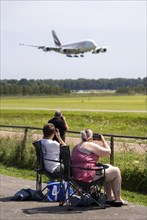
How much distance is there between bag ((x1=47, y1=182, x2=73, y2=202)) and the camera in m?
9.30

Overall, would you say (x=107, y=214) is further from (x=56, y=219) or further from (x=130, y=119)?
(x=130, y=119)

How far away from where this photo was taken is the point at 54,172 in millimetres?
9781

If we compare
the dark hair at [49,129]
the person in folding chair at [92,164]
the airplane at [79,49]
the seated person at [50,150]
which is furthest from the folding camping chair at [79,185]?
the airplane at [79,49]

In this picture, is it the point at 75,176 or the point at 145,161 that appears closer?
the point at 75,176

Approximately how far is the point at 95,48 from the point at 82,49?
9.98ft

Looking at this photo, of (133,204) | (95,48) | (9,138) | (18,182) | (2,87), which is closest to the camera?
(133,204)

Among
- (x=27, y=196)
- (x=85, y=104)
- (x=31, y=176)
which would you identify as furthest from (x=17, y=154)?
(x=85, y=104)

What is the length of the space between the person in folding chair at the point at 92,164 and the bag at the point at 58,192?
1.33ft

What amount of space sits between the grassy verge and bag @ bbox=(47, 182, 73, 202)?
1.60m

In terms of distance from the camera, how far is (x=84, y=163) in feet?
29.9

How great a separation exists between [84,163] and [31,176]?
442 centimetres

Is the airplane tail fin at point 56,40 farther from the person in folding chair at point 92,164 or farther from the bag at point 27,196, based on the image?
the person in folding chair at point 92,164

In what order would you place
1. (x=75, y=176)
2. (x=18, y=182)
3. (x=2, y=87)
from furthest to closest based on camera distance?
(x=2, y=87) → (x=18, y=182) → (x=75, y=176)

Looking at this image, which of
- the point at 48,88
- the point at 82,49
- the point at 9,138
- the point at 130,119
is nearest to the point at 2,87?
the point at 48,88
